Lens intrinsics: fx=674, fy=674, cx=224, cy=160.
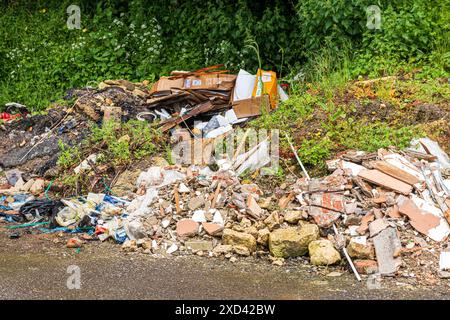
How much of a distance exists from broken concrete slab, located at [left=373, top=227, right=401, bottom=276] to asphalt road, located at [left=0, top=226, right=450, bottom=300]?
139 mm

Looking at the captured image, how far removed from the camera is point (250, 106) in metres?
8.98

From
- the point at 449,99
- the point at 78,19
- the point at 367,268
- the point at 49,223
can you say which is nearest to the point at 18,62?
the point at 78,19

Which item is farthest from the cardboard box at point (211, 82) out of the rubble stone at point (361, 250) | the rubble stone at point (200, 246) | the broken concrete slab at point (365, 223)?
the rubble stone at point (361, 250)

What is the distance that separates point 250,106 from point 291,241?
3066 millimetres

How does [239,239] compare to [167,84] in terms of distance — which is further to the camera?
[167,84]

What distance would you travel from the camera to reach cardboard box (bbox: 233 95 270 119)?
8898mm

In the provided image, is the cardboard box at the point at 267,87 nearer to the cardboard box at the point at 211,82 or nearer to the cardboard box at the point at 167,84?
the cardboard box at the point at 211,82

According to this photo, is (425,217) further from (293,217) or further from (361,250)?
(293,217)

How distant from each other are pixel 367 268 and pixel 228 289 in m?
1.28

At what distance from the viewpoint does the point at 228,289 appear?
18.4 feet

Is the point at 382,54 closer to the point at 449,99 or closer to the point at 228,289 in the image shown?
the point at 449,99

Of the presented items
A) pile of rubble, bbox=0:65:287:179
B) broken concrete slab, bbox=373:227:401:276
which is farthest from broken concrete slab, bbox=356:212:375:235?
pile of rubble, bbox=0:65:287:179

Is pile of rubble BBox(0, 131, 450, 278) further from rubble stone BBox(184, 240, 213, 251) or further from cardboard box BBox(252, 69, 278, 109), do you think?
cardboard box BBox(252, 69, 278, 109)

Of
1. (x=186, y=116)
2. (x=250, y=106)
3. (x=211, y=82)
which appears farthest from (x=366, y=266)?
(x=211, y=82)
